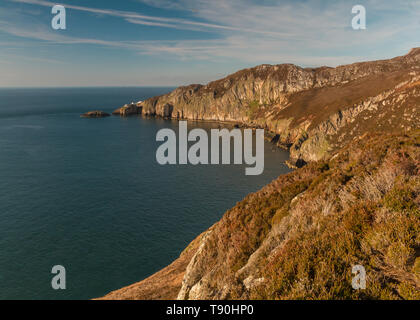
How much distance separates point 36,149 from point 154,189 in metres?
57.8

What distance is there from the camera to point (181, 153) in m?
87.9

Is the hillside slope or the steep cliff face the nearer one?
the hillside slope

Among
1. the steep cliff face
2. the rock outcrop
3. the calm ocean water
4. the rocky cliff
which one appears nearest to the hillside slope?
the rocky cliff

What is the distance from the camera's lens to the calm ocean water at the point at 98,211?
32.4 m

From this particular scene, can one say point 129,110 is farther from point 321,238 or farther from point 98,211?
point 321,238

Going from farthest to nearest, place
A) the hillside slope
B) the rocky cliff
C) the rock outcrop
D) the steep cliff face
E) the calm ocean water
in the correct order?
the rock outcrop → the steep cliff face → the calm ocean water → the rocky cliff → the hillside slope

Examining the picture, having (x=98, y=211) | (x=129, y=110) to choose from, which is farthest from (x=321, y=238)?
(x=129, y=110)

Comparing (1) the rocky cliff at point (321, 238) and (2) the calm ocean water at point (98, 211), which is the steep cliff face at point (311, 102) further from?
(1) the rocky cliff at point (321, 238)

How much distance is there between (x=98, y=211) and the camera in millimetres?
46750

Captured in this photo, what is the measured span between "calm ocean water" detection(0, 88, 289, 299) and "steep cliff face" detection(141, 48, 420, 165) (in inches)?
682

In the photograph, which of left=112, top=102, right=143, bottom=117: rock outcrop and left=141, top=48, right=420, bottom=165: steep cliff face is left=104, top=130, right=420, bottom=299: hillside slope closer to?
left=141, top=48, right=420, bottom=165: steep cliff face

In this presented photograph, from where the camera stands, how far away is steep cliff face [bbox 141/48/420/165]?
75062 millimetres

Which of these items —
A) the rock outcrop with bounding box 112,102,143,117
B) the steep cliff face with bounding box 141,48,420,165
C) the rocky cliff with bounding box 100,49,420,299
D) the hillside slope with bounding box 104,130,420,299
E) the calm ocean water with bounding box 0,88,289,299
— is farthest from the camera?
the rock outcrop with bounding box 112,102,143,117
